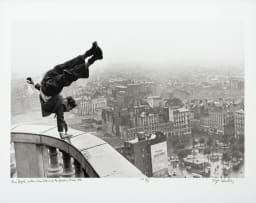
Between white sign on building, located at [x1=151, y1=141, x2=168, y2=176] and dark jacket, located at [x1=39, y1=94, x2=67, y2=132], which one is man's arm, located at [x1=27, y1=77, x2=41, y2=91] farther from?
white sign on building, located at [x1=151, y1=141, x2=168, y2=176]

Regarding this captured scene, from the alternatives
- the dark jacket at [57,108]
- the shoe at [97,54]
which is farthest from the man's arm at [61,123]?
the shoe at [97,54]

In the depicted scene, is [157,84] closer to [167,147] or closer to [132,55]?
[132,55]

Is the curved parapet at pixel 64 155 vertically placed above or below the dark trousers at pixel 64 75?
below

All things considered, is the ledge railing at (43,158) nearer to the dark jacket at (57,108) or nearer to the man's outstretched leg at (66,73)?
the dark jacket at (57,108)

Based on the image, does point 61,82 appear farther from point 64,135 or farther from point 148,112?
point 148,112

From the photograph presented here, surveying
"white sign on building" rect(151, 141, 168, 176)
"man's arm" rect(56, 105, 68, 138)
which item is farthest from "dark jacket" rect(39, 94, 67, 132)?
"white sign on building" rect(151, 141, 168, 176)
